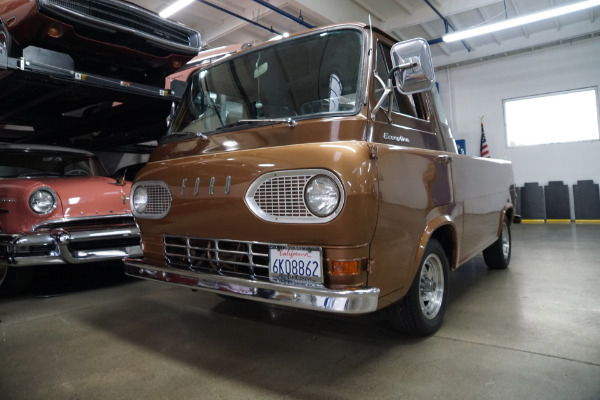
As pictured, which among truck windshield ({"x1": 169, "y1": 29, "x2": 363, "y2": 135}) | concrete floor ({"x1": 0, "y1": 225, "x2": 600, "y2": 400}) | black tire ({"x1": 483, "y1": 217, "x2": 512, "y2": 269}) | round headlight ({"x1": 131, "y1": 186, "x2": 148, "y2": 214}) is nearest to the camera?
concrete floor ({"x1": 0, "y1": 225, "x2": 600, "y2": 400})

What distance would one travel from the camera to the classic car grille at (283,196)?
1891mm

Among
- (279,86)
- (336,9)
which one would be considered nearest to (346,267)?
(279,86)

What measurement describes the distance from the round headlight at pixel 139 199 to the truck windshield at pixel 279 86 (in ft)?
1.52

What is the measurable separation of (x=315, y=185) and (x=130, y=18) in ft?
9.68

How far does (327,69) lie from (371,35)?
0.32 m

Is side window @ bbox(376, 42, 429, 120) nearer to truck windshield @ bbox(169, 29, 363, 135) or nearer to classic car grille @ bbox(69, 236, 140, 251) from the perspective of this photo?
truck windshield @ bbox(169, 29, 363, 135)

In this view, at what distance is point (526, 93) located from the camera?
10.9 meters

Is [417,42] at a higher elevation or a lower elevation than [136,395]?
higher

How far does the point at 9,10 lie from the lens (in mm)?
3379

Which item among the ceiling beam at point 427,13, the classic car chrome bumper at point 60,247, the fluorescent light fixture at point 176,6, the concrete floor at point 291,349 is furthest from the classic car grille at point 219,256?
the ceiling beam at point 427,13

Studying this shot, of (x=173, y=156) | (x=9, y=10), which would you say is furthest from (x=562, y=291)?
(x=9, y=10)

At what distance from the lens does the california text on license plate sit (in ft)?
6.13

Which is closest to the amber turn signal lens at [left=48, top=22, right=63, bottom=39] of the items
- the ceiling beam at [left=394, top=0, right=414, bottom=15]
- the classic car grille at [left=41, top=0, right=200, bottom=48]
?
the classic car grille at [left=41, top=0, right=200, bottom=48]

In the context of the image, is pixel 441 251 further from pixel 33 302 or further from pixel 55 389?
pixel 33 302
